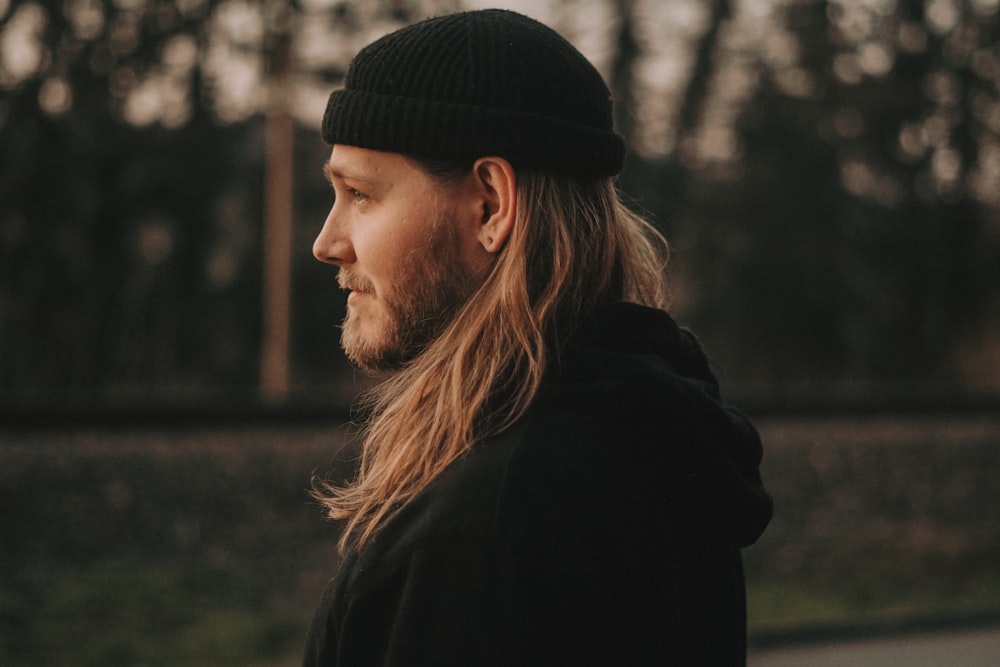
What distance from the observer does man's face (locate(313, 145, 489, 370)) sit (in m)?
1.63

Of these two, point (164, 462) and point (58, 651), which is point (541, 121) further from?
point (164, 462)

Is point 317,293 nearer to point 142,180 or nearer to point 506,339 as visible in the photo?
point 142,180

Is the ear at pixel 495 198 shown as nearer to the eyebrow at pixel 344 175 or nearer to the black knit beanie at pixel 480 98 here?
the black knit beanie at pixel 480 98

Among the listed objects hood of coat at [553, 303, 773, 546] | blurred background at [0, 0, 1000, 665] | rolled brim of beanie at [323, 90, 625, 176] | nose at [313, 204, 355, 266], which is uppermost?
rolled brim of beanie at [323, 90, 625, 176]

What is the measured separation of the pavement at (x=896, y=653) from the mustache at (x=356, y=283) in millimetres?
5106

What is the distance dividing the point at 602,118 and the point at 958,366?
2725 centimetres

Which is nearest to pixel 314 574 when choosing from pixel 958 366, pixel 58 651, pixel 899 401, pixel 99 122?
pixel 58 651

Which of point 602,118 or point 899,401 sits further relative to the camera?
point 899,401

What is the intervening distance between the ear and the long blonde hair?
0.01 m

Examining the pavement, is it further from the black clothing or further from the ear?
the ear

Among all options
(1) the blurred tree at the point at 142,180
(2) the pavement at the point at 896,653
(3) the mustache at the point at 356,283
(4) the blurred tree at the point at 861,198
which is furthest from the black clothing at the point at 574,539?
(4) the blurred tree at the point at 861,198

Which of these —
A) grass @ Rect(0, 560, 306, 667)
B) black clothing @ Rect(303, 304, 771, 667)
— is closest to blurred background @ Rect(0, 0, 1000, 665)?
grass @ Rect(0, 560, 306, 667)

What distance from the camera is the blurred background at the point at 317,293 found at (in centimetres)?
833

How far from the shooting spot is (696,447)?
150 cm
